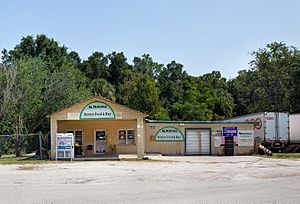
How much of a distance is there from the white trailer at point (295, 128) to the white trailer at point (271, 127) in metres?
0.61

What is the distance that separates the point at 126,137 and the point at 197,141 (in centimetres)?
585

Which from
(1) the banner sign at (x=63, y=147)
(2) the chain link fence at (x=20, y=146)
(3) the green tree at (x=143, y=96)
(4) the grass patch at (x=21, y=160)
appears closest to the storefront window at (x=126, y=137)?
(2) the chain link fence at (x=20, y=146)

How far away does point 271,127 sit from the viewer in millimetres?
35719

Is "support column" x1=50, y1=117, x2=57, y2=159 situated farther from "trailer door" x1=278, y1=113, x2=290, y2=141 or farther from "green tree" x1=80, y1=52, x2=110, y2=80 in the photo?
"green tree" x1=80, y1=52, x2=110, y2=80

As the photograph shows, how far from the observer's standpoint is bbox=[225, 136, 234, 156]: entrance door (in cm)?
3472

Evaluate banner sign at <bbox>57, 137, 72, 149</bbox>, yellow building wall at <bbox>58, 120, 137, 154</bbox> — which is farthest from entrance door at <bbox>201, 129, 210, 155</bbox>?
banner sign at <bbox>57, 137, 72, 149</bbox>

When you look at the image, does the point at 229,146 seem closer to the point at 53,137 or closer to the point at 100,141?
the point at 100,141

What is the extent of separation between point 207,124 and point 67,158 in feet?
38.9

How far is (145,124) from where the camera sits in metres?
34.5

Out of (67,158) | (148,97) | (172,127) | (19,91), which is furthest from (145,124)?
(148,97)

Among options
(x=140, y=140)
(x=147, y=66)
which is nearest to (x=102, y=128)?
(x=140, y=140)

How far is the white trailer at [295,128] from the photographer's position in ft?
119

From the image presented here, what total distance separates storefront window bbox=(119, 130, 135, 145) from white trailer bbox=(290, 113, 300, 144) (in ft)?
44.1

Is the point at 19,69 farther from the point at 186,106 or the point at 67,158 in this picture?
the point at 186,106
